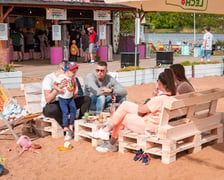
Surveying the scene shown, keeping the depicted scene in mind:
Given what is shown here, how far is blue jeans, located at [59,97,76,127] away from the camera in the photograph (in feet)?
21.1

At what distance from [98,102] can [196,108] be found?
187 centimetres

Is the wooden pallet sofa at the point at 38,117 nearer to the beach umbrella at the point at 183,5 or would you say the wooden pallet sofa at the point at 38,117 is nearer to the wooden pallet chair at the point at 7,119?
the wooden pallet chair at the point at 7,119

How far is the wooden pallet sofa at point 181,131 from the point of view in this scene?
5285 mm

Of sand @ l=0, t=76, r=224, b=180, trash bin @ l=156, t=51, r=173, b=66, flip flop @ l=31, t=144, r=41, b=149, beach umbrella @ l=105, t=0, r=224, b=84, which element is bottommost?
sand @ l=0, t=76, r=224, b=180

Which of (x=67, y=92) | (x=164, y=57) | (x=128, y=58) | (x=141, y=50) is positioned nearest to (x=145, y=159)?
(x=67, y=92)

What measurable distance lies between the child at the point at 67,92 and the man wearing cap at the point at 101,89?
1.94 feet

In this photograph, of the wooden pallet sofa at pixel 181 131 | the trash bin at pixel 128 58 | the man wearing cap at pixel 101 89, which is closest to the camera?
the wooden pallet sofa at pixel 181 131

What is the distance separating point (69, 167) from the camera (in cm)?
532

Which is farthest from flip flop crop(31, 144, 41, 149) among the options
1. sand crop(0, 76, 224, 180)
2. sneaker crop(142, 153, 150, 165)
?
sneaker crop(142, 153, 150, 165)

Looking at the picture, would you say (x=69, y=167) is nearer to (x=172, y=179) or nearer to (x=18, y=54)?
(x=172, y=179)

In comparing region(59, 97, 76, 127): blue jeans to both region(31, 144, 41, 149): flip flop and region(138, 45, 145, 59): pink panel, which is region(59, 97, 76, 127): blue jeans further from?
region(138, 45, 145, 59): pink panel

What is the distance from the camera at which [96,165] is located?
5.36 meters

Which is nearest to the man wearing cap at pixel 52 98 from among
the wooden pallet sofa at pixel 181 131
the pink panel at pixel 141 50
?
the wooden pallet sofa at pixel 181 131

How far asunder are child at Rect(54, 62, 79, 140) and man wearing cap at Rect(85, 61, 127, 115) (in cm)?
59
